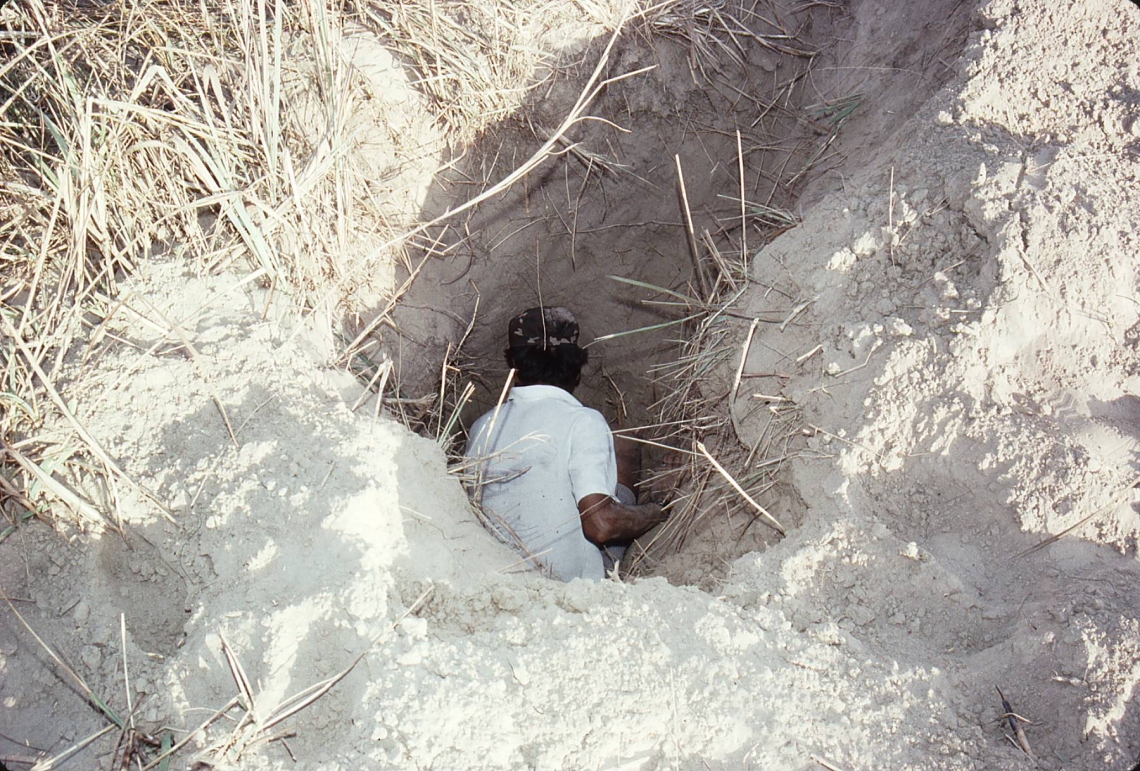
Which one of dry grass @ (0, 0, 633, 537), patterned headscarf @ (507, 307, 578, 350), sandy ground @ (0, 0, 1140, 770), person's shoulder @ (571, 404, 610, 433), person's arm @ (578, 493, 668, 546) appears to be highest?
dry grass @ (0, 0, 633, 537)

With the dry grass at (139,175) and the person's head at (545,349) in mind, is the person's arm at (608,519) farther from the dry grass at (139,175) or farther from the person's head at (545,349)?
the dry grass at (139,175)

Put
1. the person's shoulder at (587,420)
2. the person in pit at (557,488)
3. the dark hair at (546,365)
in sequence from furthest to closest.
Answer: the dark hair at (546,365), the person's shoulder at (587,420), the person in pit at (557,488)

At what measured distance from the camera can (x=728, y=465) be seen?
2.58 metres

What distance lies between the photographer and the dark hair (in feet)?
10.3

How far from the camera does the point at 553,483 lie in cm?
272

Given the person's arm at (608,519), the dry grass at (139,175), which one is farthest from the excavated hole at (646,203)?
the dry grass at (139,175)

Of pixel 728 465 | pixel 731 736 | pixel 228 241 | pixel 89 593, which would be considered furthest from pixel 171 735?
pixel 728 465

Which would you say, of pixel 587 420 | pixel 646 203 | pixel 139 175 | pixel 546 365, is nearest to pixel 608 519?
pixel 587 420

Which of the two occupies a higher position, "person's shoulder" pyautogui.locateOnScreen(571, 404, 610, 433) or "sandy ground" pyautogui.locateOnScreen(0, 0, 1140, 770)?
"sandy ground" pyautogui.locateOnScreen(0, 0, 1140, 770)

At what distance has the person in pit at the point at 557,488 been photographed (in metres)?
2.66

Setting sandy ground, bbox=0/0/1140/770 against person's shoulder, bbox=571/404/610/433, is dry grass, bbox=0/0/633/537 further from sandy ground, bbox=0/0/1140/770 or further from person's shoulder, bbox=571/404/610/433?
person's shoulder, bbox=571/404/610/433

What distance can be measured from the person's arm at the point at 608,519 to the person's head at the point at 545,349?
2.06ft

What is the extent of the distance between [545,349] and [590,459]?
629 millimetres

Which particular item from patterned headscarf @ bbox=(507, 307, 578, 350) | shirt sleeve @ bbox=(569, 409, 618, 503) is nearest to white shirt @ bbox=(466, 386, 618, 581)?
shirt sleeve @ bbox=(569, 409, 618, 503)
